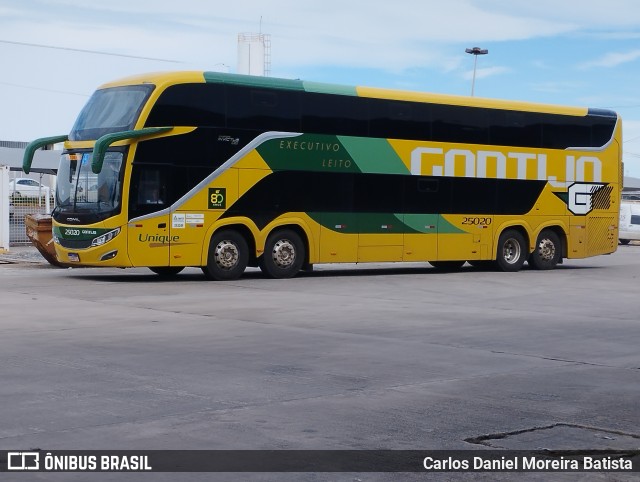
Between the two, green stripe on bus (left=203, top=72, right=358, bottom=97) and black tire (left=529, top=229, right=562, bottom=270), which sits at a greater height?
green stripe on bus (left=203, top=72, right=358, bottom=97)

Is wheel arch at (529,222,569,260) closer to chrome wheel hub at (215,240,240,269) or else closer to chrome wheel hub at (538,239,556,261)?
Answer: chrome wheel hub at (538,239,556,261)

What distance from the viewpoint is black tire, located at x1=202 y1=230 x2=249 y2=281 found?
23.7 metres

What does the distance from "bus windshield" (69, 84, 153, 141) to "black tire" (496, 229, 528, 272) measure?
1057 cm

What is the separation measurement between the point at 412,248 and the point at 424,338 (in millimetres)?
12869

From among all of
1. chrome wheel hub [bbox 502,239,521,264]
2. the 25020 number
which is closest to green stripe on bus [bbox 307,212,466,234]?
the 25020 number

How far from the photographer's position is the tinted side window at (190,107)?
2247 cm

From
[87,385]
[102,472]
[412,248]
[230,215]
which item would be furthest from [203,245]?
[102,472]

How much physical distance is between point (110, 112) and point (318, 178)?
16.0 ft

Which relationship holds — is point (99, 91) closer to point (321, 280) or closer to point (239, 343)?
point (321, 280)

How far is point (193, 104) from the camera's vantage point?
74.8 feet

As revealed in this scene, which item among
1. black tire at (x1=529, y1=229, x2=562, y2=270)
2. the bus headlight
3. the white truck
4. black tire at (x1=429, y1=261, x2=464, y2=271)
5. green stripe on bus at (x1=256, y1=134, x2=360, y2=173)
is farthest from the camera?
the white truck

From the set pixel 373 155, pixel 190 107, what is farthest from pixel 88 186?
pixel 373 155

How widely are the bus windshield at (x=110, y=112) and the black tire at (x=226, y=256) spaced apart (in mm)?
3080

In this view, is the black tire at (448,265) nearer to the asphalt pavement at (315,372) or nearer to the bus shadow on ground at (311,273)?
the bus shadow on ground at (311,273)
